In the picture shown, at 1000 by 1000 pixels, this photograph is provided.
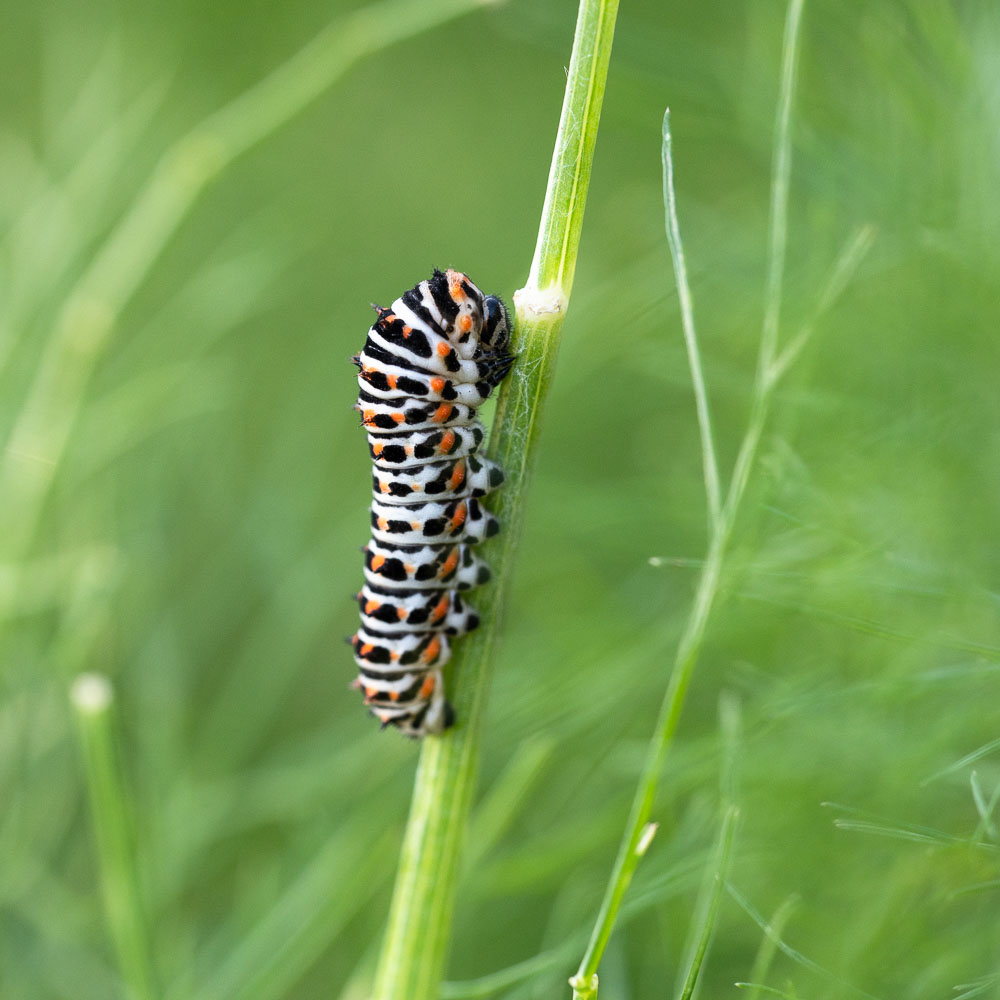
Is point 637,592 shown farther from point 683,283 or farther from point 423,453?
point 683,283

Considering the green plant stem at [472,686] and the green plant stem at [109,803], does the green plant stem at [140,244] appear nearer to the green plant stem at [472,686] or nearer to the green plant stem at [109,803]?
the green plant stem at [109,803]

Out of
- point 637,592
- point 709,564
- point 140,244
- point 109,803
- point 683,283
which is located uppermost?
point 140,244

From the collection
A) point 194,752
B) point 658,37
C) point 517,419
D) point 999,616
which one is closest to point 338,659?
point 194,752

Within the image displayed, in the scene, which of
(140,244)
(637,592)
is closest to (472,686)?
(140,244)

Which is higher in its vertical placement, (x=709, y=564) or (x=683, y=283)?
(x=683, y=283)

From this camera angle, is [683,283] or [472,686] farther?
[472,686]

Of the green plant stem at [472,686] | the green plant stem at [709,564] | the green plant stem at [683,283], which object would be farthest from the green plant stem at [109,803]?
the green plant stem at [683,283]

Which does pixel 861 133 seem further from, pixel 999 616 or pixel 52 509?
pixel 52 509
